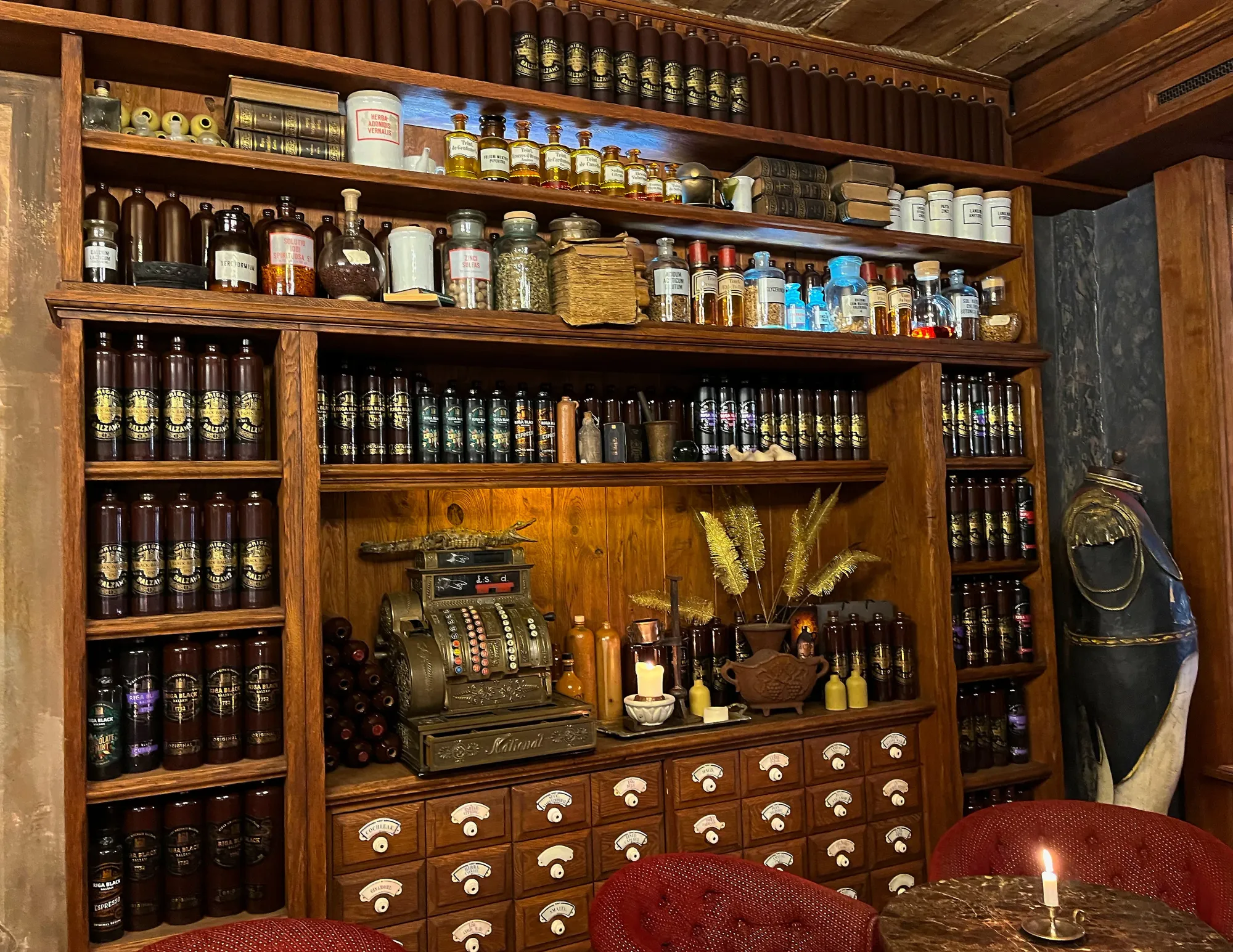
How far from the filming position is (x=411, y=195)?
254cm

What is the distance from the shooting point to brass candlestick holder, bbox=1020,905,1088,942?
4.76ft

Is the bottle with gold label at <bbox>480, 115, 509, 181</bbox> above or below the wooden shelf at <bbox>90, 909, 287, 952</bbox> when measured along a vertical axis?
above

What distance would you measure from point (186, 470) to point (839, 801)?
2.05 m

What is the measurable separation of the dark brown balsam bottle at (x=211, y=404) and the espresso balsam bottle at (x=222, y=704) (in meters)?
0.46

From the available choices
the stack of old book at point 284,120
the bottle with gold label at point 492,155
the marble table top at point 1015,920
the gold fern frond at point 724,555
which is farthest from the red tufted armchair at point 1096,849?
the stack of old book at point 284,120

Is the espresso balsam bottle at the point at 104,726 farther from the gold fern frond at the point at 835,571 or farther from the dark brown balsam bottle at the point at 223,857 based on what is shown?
the gold fern frond at the point at 835,571

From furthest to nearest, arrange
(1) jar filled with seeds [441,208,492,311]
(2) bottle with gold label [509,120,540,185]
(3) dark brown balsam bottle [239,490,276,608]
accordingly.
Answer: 1. (2) bottle with gold label [509,120,540,185]
2. (1) jar filled with seeds [441,208,492,311]
3. (3) dark brown balsam bottle [239,490,276,608]

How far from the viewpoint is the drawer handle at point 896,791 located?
2949 millimetres

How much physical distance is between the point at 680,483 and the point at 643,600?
0.38m

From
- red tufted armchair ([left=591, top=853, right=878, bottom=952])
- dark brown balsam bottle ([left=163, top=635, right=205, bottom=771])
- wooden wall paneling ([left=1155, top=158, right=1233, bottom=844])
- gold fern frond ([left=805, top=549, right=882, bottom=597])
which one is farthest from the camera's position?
wooden wall paneling ([left=1155, top=158, right=1233, bottom=844])

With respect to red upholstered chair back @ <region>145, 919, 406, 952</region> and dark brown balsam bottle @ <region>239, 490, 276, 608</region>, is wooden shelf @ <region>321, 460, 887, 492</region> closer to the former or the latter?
dark brown balsam bottle @ <region>239, 490, 276, 608</region>

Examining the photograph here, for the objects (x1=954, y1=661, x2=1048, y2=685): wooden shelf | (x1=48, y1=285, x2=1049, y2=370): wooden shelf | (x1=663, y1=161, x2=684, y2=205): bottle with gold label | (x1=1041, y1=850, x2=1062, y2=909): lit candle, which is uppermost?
(x1=663, y1=161, x2=684, y2=205): bottle with gold label

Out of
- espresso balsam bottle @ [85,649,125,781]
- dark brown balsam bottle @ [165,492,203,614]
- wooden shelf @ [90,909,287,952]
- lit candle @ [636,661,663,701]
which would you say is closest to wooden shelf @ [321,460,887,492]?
dark brown balsam bottle @ [165,492,203,614]

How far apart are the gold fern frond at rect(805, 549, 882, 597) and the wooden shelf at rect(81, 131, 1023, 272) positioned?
3.34ft
